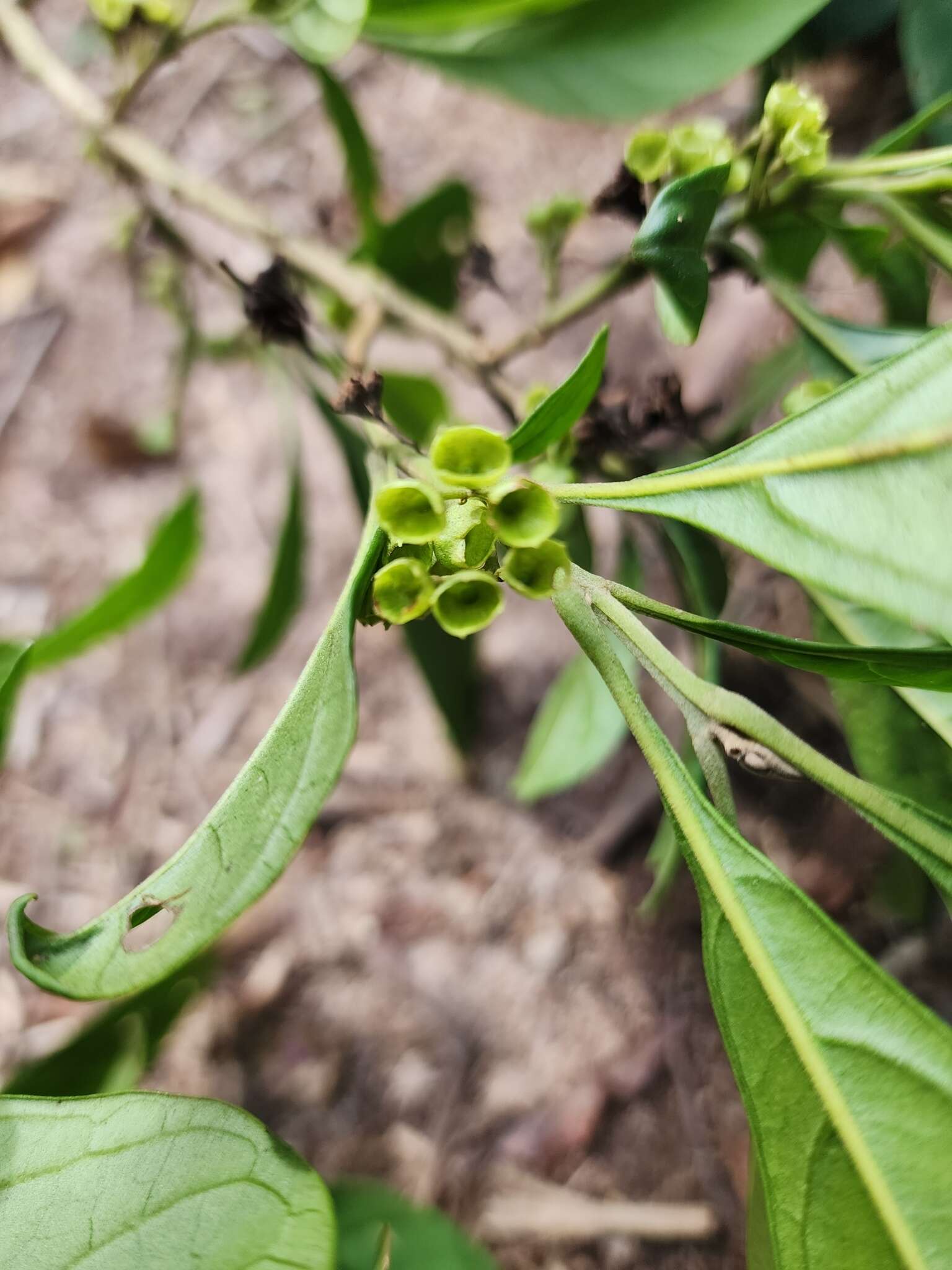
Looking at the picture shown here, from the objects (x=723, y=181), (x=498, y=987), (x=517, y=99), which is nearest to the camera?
(x=723, y=181)

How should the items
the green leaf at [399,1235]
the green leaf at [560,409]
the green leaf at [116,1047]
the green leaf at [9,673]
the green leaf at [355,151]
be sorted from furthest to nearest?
the green leaf at [355,151]
the green leaf at [116,1047]
the green leaf at [399,1235]
the green leaf at [9,673]
the green leaf at [560,409]

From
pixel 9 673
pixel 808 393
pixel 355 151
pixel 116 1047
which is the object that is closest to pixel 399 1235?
pixel 116 1047

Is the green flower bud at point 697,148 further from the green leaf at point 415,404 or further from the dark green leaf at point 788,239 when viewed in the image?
the green leaf at point 415,404

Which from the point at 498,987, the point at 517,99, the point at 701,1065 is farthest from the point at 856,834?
the point at 517,99

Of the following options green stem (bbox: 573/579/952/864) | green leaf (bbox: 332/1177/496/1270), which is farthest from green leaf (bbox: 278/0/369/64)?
green leaf (bbox: 332/1177/496/1270)

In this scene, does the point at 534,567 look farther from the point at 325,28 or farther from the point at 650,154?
the point at 325,28

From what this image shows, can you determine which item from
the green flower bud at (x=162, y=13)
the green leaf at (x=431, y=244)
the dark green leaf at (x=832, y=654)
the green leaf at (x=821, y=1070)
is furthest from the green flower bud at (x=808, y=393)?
the green flower bud at (x=162, y=13)

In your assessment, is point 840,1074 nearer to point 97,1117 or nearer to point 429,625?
point 97,1117
